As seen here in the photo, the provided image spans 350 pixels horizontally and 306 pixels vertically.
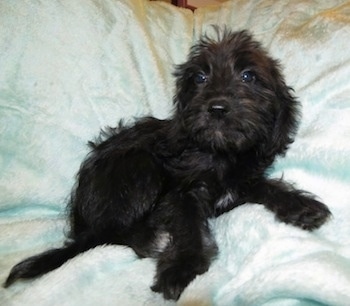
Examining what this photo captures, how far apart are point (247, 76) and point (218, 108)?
0.35 metres

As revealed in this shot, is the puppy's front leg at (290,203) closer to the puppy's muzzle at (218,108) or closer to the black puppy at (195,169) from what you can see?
the black puppy at (195,169)

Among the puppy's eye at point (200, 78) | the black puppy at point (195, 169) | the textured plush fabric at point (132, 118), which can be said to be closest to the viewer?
the textured plush fabric at point (132, 118)

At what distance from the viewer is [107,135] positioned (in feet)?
7.64

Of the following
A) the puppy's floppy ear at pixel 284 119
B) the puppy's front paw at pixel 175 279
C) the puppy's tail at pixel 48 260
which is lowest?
the puppy's tail at pixel 48 260

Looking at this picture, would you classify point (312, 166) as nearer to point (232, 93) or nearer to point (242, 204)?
point (242, 204)

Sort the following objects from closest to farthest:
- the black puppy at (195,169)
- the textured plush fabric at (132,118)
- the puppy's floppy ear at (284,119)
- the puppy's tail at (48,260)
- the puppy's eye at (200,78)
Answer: the textured plush fabric at (132,118), the puppy's tail at (48,260), the black puppy at (195,169), the puppy's floppy ear at (284,119), the puppy's eye at (200,78)

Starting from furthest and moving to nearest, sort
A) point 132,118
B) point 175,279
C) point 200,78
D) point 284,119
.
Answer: point 132,118, point 200,78, point 284,119, point 175,279

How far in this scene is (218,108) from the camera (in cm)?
187

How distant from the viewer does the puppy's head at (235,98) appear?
1899 millimetres

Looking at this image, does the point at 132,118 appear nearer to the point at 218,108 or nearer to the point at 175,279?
the point at 218,108

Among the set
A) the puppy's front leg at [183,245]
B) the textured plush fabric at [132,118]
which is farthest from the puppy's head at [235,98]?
the puppy's front leg at [183,245]

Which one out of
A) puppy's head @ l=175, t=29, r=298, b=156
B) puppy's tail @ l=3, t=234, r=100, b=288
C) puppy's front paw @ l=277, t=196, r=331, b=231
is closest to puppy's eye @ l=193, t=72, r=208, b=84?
puppy's head @ l=175, t=29, r=298, b=156

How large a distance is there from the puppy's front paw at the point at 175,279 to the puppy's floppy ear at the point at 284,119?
673mm

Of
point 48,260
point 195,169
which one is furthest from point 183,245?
point 48,260
